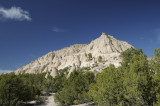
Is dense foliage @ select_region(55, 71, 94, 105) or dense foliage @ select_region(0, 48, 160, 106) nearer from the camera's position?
dense foliage @ select_region(0, 48, 160, 106)

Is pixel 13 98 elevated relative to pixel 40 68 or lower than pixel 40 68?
lower

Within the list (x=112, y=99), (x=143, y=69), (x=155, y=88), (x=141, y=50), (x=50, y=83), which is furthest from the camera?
(x=50, y=83)

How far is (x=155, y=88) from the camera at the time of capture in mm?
8906

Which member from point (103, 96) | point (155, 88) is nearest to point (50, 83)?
point (103, 96)

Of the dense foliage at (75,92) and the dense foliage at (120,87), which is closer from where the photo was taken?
the dense foliage at (120,87)

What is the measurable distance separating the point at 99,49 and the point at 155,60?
101125 millimetres

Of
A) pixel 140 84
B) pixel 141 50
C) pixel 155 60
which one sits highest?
pixel 141 50

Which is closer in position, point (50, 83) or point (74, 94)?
point (74, 94)

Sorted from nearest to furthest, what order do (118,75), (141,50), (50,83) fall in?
(118,75), (141,50), (50,83)

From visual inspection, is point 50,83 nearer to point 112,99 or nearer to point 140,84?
point 112,99

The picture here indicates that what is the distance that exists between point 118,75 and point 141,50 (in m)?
19.9

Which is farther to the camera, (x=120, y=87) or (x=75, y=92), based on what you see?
(x=75, y=92)

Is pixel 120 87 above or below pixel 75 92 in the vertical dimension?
above

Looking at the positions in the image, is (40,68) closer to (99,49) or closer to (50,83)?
(99,49)
